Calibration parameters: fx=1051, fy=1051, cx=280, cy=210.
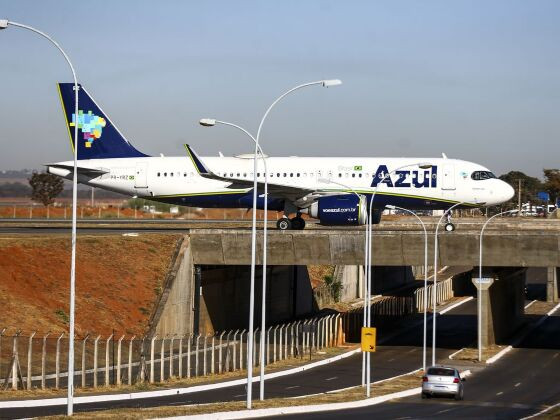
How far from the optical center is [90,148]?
74312 millimetres

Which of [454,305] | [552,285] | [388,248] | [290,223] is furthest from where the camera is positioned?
[552,285]

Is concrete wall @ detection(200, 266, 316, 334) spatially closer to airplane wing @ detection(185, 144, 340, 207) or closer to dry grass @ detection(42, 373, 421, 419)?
airplane wing @ detection(185, 144, 340, 207)

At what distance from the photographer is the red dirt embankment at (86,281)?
5728cm

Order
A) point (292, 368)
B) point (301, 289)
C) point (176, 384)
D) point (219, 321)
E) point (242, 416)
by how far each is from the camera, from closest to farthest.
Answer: point (242, 416) < point (176, 384) < point (292, 368) < point (219, 321) < point (301, 289)

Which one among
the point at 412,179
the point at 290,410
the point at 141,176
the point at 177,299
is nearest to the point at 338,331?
the point at 177,299

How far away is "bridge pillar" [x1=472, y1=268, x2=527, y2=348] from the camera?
7038 centimetres

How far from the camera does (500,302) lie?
77.0 meters

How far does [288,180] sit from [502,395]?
26.1 m

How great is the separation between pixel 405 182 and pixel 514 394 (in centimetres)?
2189

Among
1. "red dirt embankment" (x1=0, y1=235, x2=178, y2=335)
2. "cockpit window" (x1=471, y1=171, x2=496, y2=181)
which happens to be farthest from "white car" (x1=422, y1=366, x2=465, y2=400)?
"cockpit window" (x1=471, y1=171, x2=496, y2=181)

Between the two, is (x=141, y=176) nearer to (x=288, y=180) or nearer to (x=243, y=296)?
(x=288, y=180)

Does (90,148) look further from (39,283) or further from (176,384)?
(176,384)

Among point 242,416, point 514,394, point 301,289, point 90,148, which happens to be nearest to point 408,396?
point 514,394

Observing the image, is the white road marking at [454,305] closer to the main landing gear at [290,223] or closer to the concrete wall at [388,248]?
the concrete wall at [388,248]
